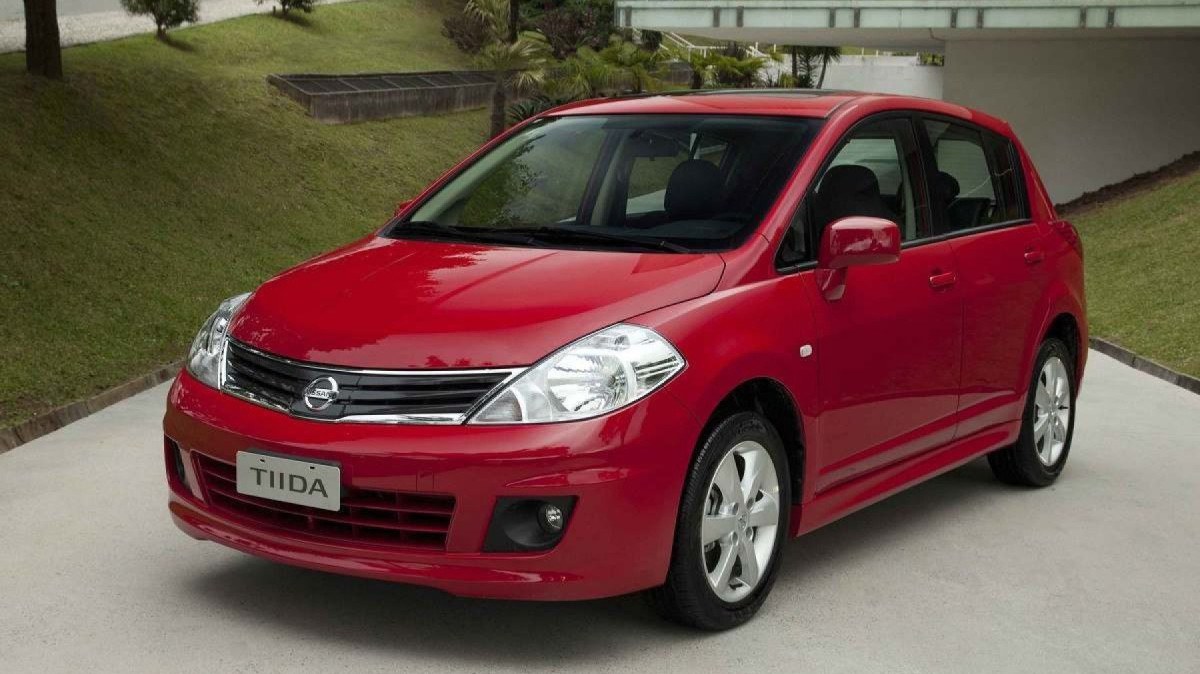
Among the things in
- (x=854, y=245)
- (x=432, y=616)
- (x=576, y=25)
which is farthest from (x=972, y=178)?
(x=576, y=25)

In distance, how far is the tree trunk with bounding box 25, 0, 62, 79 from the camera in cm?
1983

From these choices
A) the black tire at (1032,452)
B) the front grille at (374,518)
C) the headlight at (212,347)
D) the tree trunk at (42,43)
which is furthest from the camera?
the tree trunk at (42,43)

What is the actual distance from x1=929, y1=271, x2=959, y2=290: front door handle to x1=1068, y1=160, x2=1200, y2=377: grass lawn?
237 inches

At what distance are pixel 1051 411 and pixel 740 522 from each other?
285 cm

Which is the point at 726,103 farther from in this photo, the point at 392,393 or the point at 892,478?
the point at 392,393

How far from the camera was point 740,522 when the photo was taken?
5.21m

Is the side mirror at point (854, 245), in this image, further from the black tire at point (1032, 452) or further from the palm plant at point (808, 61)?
the palm plant at point (808, 61)

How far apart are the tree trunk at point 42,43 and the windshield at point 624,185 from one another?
14874 mm

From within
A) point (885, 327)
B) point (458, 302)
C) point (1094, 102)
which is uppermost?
point (458, 302)

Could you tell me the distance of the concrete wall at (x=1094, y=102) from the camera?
30.6 meters

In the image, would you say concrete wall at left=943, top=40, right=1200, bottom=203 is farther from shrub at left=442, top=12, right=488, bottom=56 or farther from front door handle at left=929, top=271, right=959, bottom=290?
front door handle at left=929, top=271, right=959, bottom=290

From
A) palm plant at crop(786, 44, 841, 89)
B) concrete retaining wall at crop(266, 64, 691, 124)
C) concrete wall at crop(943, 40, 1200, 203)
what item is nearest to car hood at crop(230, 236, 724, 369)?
concrete retaining wall at crop(266, 64, 691, 124)

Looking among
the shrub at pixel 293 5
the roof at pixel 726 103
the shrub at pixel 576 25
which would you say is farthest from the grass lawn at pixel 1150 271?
the shrub at pixel 576 25

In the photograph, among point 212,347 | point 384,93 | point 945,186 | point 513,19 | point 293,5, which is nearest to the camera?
point 212,347
